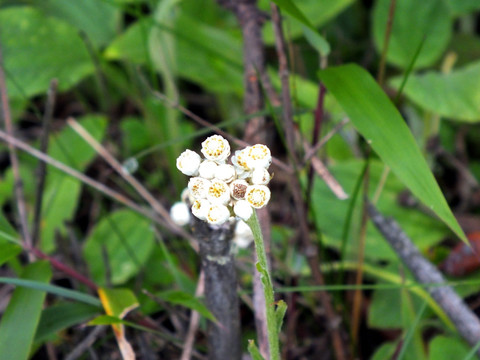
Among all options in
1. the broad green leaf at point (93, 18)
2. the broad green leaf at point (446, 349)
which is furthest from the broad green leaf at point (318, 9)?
the broad green leaf at point (446, 349)

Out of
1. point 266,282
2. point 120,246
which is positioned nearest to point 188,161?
point 266,282

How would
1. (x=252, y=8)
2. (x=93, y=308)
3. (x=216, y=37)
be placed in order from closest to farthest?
(x=93, y=308)
(x=252, y=8)
(x=216, y=37)

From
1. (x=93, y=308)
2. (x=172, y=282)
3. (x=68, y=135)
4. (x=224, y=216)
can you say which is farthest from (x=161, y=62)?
(x=224, y=216)

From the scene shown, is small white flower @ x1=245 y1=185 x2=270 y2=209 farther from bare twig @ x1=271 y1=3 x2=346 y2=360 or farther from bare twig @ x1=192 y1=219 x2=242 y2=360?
bare twig @ x1=271 y1=3 x2=346 y2=360

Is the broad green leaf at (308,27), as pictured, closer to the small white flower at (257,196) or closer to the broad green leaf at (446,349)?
the small white flower at (257,196)

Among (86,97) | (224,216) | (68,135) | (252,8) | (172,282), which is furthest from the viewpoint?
(86,97)

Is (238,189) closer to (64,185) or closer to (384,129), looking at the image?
(384,129)

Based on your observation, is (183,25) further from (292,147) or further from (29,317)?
(29,317)
